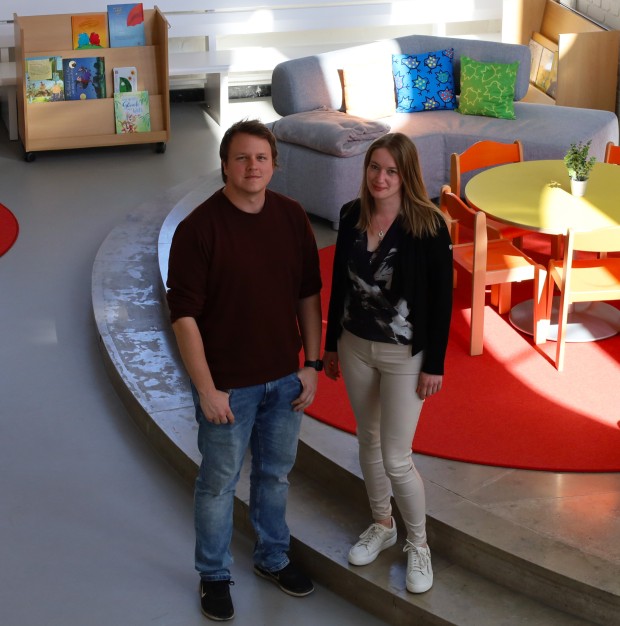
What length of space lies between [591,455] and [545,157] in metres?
3.27

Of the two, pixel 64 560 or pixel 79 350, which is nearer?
pixel 64 560

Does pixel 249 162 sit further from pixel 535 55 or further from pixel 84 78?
pixel 535 55

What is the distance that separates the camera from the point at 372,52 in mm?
7777

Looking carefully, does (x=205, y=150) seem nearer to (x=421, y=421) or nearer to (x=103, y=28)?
(x=103, y=28)

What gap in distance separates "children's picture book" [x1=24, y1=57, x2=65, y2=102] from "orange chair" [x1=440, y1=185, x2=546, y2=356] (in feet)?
14.3

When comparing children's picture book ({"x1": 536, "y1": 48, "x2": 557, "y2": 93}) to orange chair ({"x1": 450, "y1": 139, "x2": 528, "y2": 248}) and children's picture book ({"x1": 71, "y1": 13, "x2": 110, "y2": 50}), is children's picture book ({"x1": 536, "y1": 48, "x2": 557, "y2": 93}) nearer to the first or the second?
orange chair ({"x1": 450, "y1": 139, "x2": 528, "y2": 248})

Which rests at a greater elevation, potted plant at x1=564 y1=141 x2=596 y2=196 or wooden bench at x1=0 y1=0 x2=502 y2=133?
wooden bench at x1=0 y1=0 x2=502 y2=133

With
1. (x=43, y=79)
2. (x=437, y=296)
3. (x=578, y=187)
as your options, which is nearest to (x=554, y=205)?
(x=578, y=187)

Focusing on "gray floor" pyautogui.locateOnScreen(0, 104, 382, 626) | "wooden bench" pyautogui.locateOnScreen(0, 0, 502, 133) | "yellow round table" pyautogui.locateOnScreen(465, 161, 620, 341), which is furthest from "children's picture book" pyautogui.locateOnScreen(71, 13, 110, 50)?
"yellow round table" pyautogui.locateOnScreen(465, 161, 620, 341)

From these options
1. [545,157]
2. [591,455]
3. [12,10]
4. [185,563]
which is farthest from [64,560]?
[12,10]

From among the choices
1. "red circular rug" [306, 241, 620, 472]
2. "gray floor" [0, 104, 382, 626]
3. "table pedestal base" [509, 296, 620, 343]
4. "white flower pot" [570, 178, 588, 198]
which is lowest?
"gray floor" [0, 104, 382, 626]

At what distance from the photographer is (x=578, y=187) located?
5168mm

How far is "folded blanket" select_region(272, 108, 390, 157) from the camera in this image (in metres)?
6.68

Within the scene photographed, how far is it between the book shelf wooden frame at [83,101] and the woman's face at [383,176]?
5.78m
